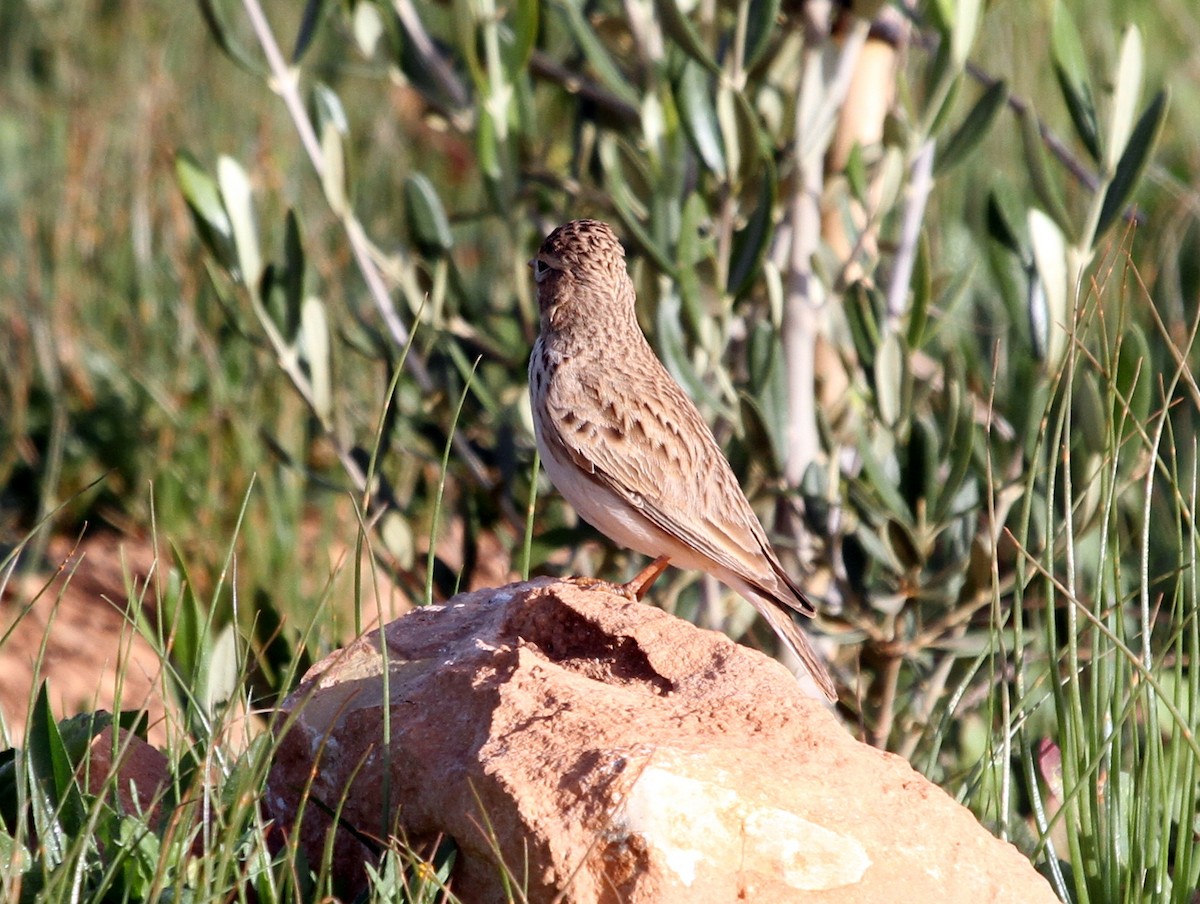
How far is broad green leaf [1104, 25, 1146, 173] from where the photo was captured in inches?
204

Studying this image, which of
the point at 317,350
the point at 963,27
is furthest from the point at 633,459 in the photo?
the point at 963,27

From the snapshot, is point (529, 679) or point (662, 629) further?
point (662, 629)

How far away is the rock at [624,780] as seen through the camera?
289 cm

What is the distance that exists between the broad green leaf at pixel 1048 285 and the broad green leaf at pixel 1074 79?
30cm

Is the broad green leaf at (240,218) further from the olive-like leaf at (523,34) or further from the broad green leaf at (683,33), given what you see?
the broad green leaf at (683,33)

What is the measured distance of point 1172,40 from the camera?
Answer: 11.7m

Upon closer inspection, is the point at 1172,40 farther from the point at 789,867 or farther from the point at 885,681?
the point at 789,867

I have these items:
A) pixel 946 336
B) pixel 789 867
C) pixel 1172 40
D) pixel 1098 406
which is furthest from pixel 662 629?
pixel 1172 40

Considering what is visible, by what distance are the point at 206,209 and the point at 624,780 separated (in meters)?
Answer: 3.42

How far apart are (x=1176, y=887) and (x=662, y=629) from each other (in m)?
1.24

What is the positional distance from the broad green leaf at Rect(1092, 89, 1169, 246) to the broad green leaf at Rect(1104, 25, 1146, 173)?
0.13ft

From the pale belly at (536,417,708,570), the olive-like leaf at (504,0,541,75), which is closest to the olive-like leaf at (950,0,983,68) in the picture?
the olive-like leaf at (504,0,541,75)

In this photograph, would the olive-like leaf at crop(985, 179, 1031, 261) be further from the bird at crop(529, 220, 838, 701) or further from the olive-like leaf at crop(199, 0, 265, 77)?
the olive-like leaf at crop(199, 0, 265, 77)

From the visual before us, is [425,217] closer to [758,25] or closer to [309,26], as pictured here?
[309,26]
